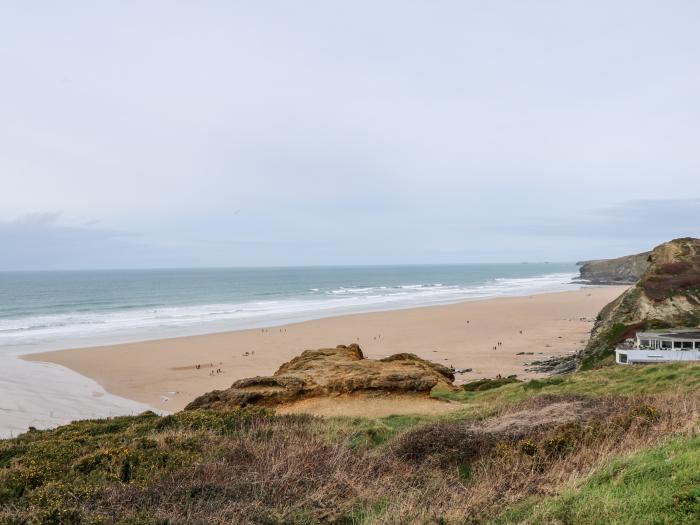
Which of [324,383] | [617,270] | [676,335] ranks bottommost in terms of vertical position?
[324,383]

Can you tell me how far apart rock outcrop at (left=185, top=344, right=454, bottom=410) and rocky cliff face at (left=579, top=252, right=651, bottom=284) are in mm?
116482

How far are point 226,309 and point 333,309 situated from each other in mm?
14628

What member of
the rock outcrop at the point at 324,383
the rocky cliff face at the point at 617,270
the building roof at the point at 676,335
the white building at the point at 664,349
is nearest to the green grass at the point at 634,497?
the rock outcrop at the point at 324,383

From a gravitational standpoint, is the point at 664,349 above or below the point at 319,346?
above

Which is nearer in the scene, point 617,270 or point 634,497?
point 634,497

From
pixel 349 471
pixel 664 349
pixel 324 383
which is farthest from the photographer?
pixel 664 349

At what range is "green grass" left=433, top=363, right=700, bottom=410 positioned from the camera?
46.9 feet

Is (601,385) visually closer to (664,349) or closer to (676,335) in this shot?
(664,349)

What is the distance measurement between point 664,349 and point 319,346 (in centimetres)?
2277

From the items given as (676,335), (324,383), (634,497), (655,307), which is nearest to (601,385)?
(324,383)

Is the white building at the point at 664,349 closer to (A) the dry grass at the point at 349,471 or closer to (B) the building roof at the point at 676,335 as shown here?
(B) the building roof at the point at 676,335

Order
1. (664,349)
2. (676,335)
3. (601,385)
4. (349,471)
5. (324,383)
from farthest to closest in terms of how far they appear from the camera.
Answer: (676,335) → (664,349) → (324,383) → (601,385) → (349,471)

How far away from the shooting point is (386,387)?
18.0 meters

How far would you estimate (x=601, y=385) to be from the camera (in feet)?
52.8
